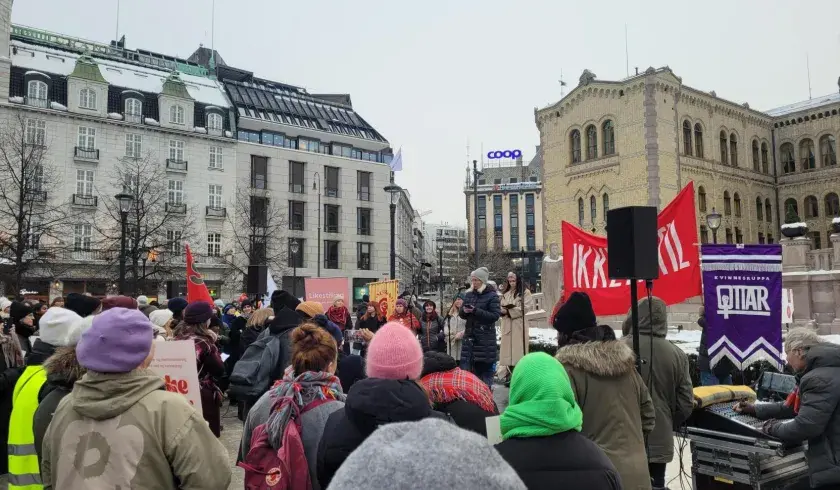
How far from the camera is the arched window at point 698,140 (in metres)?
36.2

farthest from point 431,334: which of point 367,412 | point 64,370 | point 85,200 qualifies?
point 85,200

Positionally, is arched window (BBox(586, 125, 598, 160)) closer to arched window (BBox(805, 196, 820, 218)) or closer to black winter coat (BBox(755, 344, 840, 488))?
arched window (BBox(805, 196, 820, 218))

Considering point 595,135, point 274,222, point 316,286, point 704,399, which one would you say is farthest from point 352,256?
point 704,399

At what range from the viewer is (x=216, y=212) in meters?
47.1

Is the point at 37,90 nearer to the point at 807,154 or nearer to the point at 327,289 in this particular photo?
the point at 327,289

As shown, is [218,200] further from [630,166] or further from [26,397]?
[26,397]

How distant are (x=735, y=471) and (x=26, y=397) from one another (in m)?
5.60

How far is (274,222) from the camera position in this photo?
49.1 metres

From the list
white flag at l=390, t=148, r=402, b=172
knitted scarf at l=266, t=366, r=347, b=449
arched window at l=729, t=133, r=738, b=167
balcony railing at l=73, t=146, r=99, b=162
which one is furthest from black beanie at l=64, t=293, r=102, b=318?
balcony railing at l=73, t=146, r=99, b=162

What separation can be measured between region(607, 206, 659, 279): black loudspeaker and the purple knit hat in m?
4.28

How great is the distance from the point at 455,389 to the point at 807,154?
4760 centimetres

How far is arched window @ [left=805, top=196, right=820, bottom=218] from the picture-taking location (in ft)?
135

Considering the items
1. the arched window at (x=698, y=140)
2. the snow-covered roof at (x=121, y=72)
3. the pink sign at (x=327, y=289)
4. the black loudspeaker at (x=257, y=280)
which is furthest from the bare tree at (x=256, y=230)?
the black loudspeaker at (x=257, y=280)

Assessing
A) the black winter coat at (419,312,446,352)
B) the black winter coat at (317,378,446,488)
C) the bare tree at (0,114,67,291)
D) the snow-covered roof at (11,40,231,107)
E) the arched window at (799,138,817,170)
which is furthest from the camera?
the snow-covered roof at (11,40,231,107)
